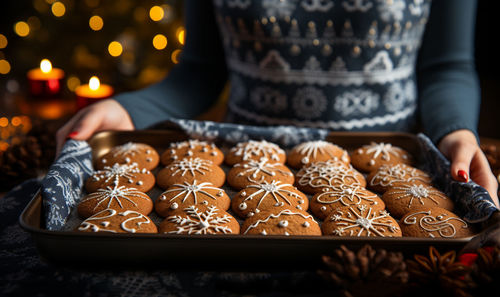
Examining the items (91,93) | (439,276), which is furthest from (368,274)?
(91,93)

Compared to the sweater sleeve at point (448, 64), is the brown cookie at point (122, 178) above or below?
below

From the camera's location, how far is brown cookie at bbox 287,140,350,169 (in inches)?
38.9

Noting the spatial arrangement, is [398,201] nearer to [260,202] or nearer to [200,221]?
[260,202]

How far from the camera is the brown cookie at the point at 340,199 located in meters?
0.80

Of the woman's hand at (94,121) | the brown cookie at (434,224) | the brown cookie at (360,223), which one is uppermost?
the woman's hand at (94,121)

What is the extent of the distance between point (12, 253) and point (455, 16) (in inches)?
45.6

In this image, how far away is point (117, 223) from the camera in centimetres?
72

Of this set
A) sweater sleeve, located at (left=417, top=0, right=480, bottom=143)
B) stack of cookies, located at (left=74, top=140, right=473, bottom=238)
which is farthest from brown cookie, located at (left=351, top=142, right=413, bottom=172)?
sweater sleeve, located at (left=417, top=0, right=480, bottom=143)

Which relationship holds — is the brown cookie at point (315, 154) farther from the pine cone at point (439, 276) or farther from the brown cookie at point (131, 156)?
the pine cone at point (439, 276)

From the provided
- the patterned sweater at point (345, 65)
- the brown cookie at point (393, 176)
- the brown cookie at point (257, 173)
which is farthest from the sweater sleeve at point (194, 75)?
the brown cookie at point (393, 176)

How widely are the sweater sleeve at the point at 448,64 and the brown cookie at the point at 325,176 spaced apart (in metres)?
0.27

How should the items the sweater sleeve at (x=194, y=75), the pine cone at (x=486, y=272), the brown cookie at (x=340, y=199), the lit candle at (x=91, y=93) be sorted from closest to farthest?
the pine cone at (x=486, y=272)
the brown cookie at (x=340, y=199)
the sweater sleeve at (x=194, y=75)
the lit candle at (x=91, y=93)

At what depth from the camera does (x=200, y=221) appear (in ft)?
2.41

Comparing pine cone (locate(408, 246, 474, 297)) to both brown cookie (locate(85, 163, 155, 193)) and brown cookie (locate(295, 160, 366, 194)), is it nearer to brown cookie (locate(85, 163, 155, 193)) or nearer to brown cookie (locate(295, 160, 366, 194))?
brown cookie (locate(295, 160, 366, 194))
